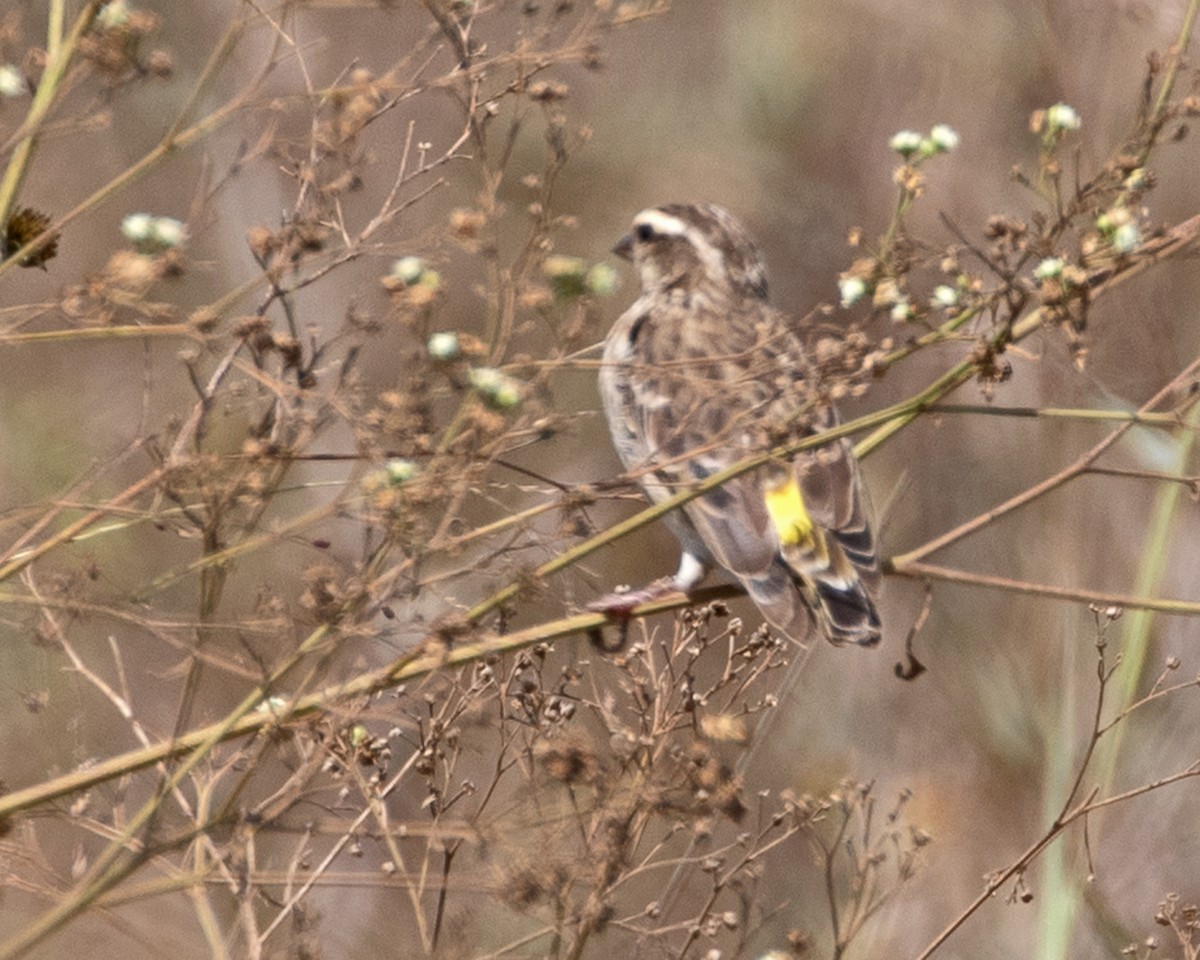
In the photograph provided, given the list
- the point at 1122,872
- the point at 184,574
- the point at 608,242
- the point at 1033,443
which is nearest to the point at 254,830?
the point at 184,574

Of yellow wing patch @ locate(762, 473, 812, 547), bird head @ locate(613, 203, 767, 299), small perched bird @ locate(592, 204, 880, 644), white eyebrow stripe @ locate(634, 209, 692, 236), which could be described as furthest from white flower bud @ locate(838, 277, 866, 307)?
white eyebrow stripe @ locate(634, 209, 692, 236)

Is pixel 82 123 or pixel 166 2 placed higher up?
pixel 166 2

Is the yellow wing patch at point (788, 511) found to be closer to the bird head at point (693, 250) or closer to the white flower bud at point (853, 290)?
the bird head at point (693, 250)

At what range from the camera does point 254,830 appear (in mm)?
2752

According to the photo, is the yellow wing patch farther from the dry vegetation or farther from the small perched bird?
the dry vegetation

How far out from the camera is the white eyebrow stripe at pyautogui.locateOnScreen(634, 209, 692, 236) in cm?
661

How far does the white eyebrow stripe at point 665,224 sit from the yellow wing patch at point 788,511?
1550mm

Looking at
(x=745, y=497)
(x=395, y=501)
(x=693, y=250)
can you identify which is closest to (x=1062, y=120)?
(x=395, y=501)

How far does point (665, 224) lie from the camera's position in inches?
261

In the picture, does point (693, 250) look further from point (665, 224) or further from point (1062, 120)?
point (1062, 120)

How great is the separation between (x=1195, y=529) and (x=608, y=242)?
469 cm

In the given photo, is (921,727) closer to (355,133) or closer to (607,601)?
(607,601)

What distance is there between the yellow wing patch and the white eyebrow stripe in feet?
5.09

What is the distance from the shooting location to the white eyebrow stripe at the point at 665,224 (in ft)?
21.7
